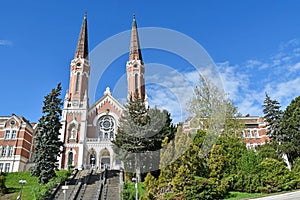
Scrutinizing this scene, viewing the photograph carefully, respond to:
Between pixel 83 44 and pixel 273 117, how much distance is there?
32.9 m

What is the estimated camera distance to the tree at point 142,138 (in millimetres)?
25844

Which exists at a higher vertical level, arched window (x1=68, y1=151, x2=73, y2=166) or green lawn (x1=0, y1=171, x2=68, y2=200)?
arched window (x1=68, y1=151, x2=73, y2=166)

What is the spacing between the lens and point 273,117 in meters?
34.7

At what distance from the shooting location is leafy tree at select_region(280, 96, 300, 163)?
30375 mm

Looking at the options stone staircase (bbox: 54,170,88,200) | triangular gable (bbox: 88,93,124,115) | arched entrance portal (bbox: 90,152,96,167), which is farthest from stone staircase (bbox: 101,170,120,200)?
triangular gable (bbox: 88,93,124,115)

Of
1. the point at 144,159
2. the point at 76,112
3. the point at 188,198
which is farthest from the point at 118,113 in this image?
the point at 188,198

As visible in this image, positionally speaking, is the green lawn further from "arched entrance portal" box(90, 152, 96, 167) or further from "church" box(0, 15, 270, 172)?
"arched entrance portal" box(90, 152, 96, 167)

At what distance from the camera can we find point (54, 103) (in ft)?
96.6

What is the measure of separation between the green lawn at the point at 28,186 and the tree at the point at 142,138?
6477 millimetres

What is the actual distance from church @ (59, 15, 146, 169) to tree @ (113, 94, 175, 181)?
1205 cm

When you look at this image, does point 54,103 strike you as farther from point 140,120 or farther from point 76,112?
point 76,112

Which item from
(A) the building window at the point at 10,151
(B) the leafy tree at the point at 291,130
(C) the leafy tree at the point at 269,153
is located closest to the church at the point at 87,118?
(A) the building window at the point at 10,151

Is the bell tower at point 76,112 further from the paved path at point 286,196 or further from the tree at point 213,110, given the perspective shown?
the paved path at point 286,196

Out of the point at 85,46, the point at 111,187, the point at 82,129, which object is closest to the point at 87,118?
the point at 82,129
